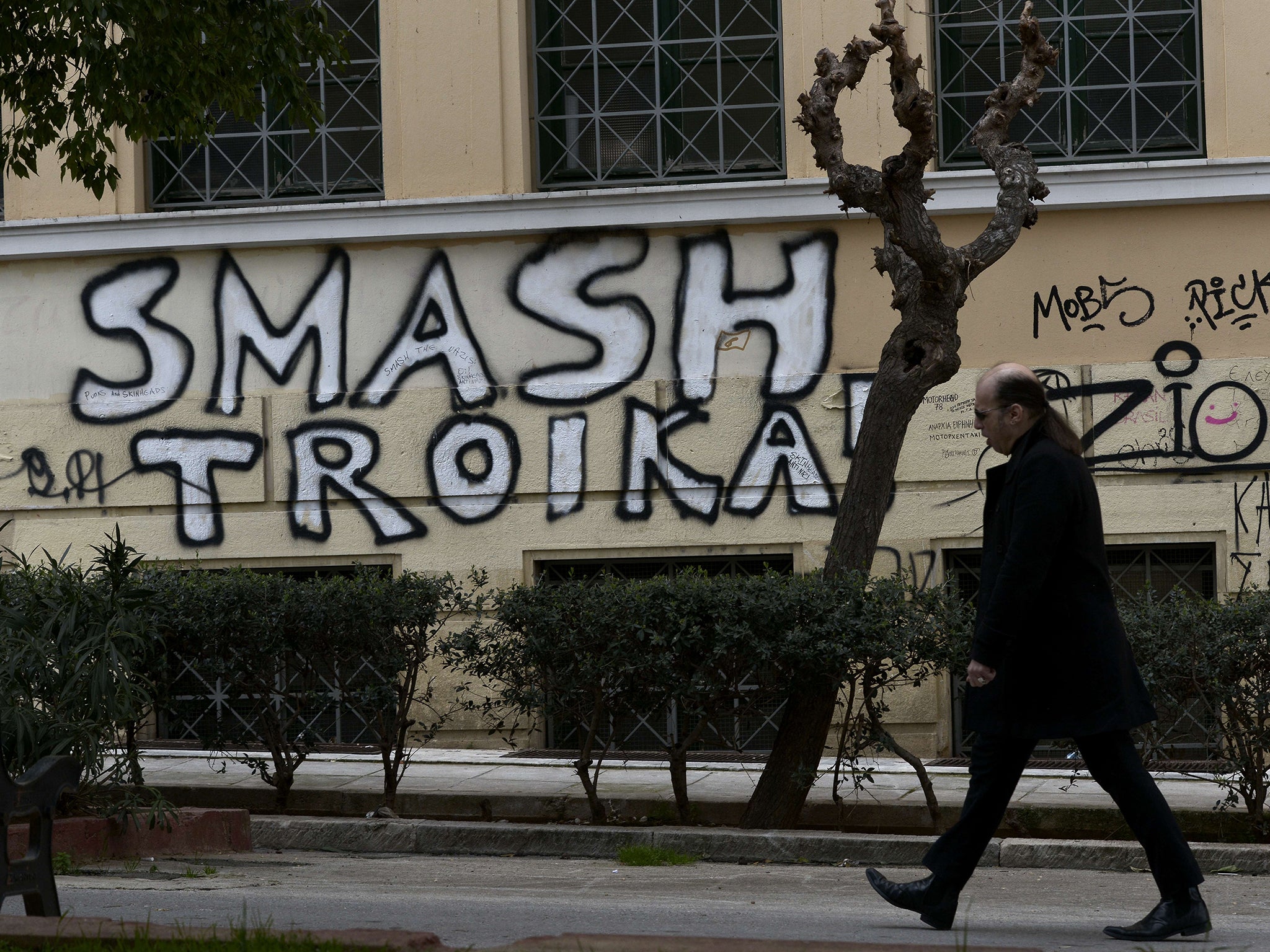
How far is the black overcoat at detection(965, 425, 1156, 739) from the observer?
4.43 meters

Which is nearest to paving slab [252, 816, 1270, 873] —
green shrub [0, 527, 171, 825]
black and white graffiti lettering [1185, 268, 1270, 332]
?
green shrub [0, 527, 171, 825]

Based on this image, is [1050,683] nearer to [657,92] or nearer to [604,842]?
[604,842]

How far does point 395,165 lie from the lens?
10.5m

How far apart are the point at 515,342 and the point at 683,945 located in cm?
709

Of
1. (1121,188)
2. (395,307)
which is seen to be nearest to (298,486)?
(395,307)

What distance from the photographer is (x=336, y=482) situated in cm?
1035

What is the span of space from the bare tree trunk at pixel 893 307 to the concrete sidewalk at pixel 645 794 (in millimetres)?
385

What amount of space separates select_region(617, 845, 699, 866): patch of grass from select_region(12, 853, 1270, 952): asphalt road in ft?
0.24

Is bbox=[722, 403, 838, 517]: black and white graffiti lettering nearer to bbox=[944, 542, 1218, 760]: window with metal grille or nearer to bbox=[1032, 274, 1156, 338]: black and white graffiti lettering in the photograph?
bbox=[944, 542, 1218, 760]: window with metal grille

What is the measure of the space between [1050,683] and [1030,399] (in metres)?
0.87

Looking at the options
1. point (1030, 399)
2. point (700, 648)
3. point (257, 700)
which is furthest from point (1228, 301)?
point (257, 700)

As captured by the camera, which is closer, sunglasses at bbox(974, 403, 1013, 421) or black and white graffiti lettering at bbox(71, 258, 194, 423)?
sunglasses at bbox(974, 403, 1013, 421)

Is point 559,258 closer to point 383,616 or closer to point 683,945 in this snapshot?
point 383,616

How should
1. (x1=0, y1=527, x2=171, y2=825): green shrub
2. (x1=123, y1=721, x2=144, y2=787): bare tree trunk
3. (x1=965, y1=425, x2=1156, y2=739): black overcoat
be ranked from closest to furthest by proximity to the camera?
(x1=965, y1=425, x2=1156, y2=739): black overcoat, (x1=0, y1=527, x2=171, y2=825): green shrub, (x1=123, y1=721, x2=144, y2=787): bare tree trunk
